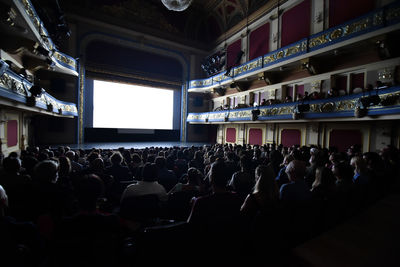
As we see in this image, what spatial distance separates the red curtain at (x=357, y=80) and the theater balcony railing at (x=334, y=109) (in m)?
1.71

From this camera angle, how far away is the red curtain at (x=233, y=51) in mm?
15242

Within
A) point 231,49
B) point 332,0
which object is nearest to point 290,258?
point 332,0

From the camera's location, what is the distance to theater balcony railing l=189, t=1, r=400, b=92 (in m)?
6.49

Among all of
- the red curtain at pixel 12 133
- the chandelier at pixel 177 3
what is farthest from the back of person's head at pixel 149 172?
the red curtain at pixel 12 133

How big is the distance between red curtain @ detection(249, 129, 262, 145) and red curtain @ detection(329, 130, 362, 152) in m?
4.54

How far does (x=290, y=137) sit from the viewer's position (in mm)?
11242

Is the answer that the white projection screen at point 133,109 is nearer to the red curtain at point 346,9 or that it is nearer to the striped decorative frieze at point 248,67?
the striped decorative frieze at point 248,67

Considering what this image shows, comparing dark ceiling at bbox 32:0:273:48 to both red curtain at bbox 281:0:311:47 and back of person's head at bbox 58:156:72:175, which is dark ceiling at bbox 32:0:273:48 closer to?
red curtain at bbox 281:0:311:47

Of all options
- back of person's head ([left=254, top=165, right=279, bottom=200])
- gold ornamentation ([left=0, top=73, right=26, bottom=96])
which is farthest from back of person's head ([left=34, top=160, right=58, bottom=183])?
gold ornamentation ([left=0, top=73, right=26, bottom=96])

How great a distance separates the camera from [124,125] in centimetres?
1505

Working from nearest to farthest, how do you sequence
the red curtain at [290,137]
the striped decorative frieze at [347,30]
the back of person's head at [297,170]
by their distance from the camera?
the back of person's head at [297,170], the striped decorative frieze at [347,30], the red curtain at [290,137]

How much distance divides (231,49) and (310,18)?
6.79 m

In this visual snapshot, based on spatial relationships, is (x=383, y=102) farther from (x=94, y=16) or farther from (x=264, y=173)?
(x=94, y=16)

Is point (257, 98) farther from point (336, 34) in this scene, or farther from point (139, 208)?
point (139, 208)
